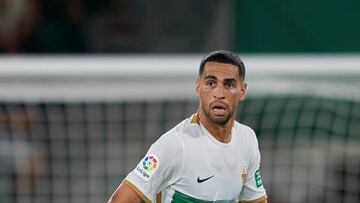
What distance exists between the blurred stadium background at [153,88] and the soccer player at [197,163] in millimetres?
2655

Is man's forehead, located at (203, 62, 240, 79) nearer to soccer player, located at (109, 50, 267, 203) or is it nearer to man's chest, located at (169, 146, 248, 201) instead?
soccer player, located at (109, 50, 267, 203)

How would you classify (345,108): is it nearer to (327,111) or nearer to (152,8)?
(327,111)

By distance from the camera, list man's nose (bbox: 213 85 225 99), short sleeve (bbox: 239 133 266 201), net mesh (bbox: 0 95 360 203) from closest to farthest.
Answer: man's nose (bbox: 213 85 225 99), short sleeve (bbox: 239 133 266 201), net mesh (bbox: 0 95 360 203)

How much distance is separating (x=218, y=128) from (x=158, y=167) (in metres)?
0.17

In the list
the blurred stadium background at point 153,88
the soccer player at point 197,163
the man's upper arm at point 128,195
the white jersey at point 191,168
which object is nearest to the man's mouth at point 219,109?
the soccer player at point 197,163

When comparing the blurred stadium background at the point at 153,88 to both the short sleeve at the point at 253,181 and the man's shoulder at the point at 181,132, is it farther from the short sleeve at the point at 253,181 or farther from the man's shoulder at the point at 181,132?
the man's shoulder at the point at 181,132

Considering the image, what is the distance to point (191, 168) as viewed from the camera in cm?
249

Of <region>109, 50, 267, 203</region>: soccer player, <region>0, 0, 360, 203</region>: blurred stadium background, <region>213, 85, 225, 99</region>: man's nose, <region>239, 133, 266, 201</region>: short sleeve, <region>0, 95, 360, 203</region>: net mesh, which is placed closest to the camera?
<region>213, 85, 225, 99</region>: man's nose

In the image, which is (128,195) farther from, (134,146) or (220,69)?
(134,146)

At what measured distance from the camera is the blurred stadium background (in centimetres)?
536

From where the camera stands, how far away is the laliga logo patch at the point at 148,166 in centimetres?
247

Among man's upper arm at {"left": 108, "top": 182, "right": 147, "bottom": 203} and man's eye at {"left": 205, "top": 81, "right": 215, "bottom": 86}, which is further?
man's upper arm at {"left": 108, "top": 182, "right": 147, "bottom": 203}

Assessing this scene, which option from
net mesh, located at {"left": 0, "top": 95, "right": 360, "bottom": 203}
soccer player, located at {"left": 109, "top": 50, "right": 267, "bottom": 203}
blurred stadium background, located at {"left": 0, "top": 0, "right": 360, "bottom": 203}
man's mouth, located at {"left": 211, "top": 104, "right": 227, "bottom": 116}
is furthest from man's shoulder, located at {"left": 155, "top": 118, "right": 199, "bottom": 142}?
net mesh, located at {"left": 0, "top": 95, "right": 360, "bottom": 203}

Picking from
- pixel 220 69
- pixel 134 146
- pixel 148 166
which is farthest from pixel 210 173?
pixel 134 146
